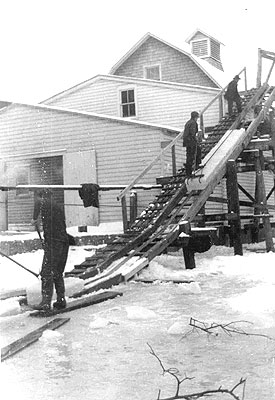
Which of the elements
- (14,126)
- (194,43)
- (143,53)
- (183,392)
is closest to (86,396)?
(183,392)

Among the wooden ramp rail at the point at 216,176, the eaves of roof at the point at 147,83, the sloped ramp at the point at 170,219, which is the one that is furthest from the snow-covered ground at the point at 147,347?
the eaves of roof at the point at 147,83

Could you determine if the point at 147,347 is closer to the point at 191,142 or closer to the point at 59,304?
the point at 59,304

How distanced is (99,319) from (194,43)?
2320 cm

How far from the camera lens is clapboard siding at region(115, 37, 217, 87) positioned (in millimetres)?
23312

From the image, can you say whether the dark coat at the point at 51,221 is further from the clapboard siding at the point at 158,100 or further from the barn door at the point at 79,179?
the clapboard siding at the point at 158,100

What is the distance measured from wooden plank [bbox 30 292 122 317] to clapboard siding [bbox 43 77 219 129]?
597 inches

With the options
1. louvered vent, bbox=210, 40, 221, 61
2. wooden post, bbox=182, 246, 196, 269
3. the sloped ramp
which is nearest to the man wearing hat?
the sloped ramp

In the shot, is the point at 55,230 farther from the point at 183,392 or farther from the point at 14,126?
the point at 14,126

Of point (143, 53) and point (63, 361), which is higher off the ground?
point (143, 53)

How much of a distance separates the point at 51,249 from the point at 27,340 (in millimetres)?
1797

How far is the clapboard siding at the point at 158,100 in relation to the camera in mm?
21641

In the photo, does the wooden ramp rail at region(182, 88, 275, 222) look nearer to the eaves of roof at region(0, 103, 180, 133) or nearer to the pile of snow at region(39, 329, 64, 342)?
the eaves of roof at region(0, 103, 180, 133)

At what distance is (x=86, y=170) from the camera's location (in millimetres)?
17906

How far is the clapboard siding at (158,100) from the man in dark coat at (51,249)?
15.6 meters
